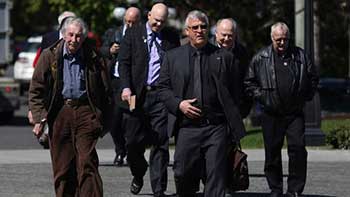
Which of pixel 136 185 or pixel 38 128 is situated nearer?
pixel 38 128

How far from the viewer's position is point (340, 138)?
1786cm

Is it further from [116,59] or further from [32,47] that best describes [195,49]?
[32,47]

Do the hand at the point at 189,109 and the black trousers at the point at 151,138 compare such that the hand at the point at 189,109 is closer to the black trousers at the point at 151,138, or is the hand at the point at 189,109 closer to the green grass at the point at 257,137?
the black trousers at the point at 151,138

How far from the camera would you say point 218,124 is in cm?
1003

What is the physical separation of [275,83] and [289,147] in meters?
0.67

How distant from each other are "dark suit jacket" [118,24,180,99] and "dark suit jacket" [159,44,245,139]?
5.91 feet

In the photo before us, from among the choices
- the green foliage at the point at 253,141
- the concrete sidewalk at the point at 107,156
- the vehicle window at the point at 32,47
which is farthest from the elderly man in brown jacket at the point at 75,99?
the vehicle window at the point at 32,47

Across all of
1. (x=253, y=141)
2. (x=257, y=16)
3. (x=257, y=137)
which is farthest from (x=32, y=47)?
(x=253, y=141)

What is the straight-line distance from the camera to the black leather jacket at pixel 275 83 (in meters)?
11.9

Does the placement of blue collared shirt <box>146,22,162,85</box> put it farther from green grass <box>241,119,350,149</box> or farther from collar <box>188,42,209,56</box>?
green grass <box>241,119,350,149</box>

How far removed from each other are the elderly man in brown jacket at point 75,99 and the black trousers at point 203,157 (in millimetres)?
770

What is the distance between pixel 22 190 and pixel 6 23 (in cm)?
1254

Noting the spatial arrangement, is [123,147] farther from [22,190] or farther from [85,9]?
[85,9]

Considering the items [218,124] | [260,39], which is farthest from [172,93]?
[260,39]
